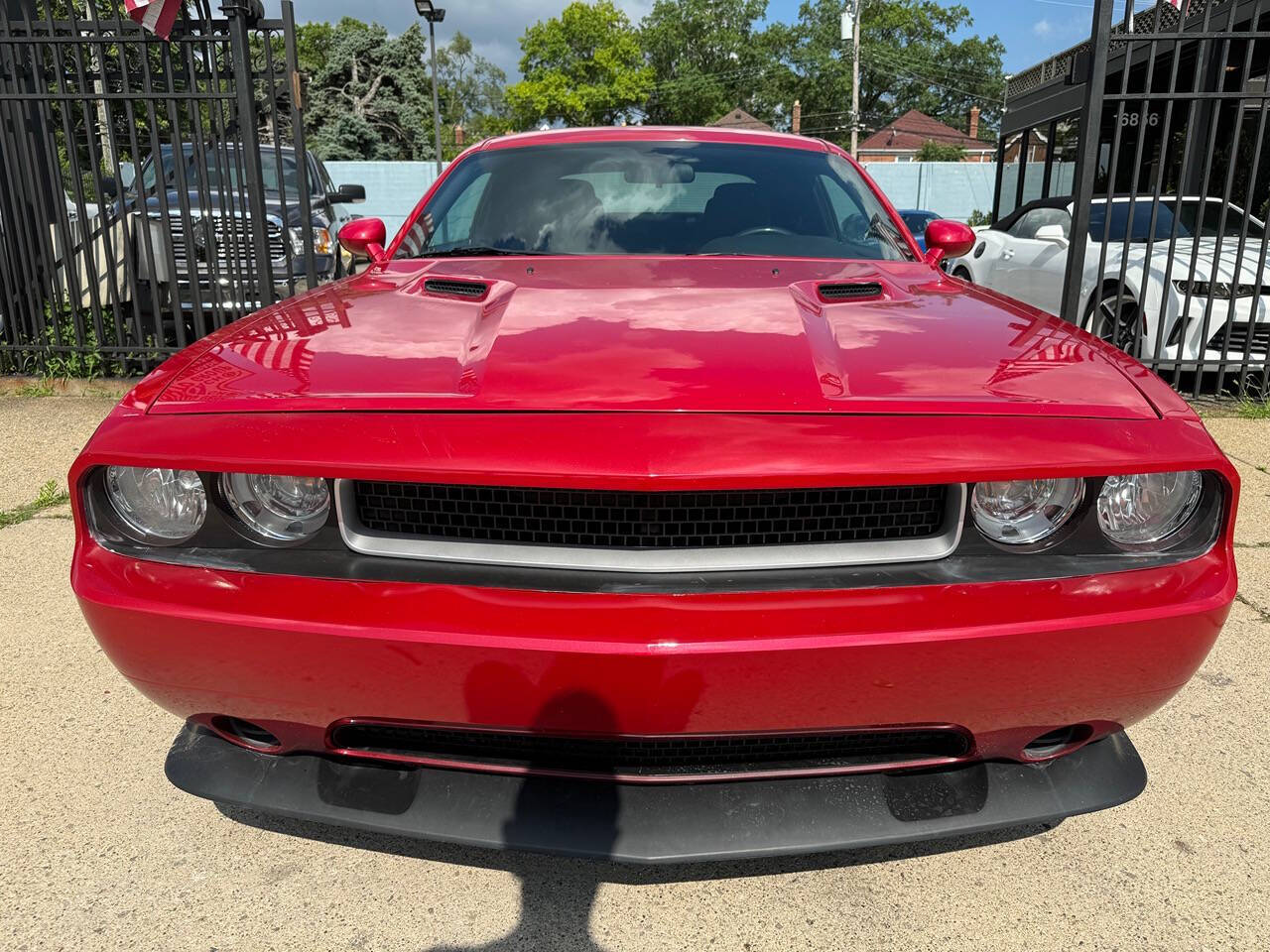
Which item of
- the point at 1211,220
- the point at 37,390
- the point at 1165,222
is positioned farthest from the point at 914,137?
the point at 37,390

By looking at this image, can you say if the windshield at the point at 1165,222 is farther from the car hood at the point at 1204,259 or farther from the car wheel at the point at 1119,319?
the car wheel at the point at 1119,319

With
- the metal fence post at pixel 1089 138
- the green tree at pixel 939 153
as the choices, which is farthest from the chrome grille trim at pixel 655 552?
the green tree at pixel 939 153

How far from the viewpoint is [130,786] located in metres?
2.04

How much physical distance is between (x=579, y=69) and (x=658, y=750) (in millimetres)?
62000

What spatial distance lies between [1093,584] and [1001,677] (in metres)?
0.21

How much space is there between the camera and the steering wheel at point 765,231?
2703 millimetres

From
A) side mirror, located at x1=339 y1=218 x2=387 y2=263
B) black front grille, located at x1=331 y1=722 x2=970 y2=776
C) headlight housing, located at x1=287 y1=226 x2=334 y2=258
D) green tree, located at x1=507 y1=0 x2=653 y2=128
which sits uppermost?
green tree, located at x1=507 y1=0 x2=653 y2=128

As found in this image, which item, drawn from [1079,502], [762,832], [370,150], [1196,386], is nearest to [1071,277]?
[1196,386]

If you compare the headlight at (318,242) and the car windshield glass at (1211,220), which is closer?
the car windshield glass at (1211,220)

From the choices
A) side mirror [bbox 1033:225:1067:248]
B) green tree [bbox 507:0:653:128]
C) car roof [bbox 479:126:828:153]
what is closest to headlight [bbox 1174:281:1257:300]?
side mirror [bbox 1033:225:1067:248]

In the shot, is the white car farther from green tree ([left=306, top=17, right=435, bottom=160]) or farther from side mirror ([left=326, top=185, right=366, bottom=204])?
green tree ([left=306, top=17, right=435, bottom=160])

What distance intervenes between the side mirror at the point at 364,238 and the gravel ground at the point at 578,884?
1.58 metres

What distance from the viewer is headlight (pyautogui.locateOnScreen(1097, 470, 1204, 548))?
151cm

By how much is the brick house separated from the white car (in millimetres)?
56570
